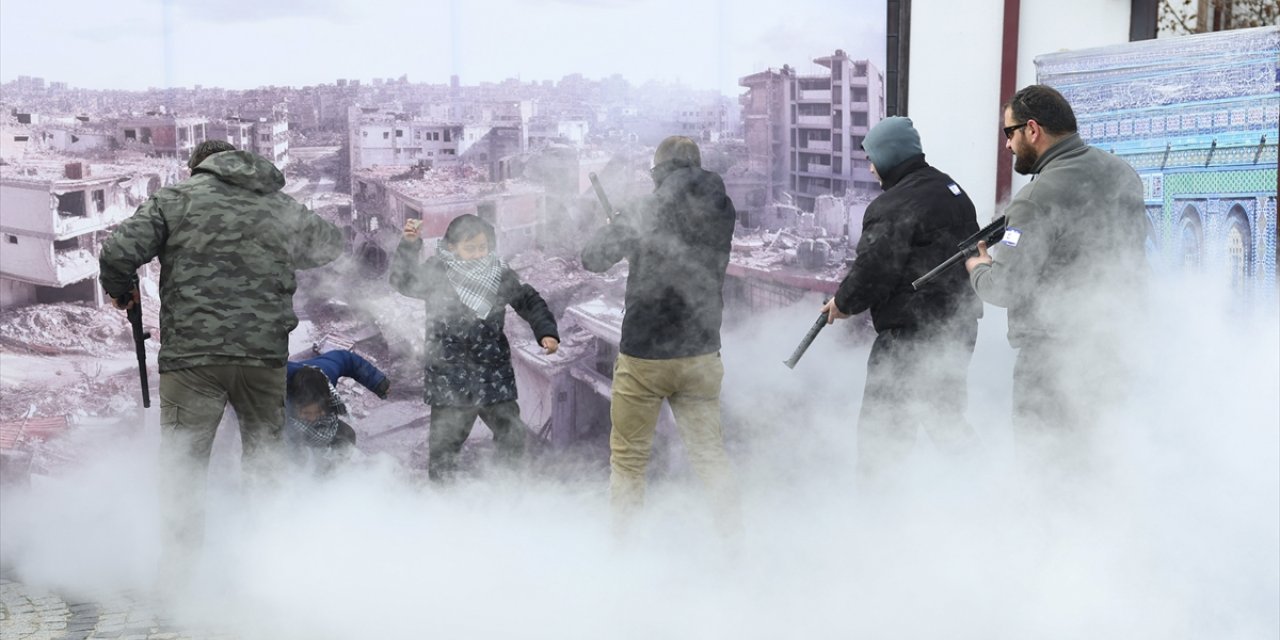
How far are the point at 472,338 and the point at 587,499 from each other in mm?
979

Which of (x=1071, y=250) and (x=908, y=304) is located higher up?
(x=1071, y=250)

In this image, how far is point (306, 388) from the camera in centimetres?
527

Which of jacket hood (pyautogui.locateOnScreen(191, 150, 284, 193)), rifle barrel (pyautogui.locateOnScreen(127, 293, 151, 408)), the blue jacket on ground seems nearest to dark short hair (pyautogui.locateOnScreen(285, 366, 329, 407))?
the blue jacket on ground

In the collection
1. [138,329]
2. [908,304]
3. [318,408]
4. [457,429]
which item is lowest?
[457,429]

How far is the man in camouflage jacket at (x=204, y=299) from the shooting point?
4.46 m

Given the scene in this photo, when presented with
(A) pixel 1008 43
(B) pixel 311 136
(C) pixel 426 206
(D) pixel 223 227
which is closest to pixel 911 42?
(A) pixel 1008 43

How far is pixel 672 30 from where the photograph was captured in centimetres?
615

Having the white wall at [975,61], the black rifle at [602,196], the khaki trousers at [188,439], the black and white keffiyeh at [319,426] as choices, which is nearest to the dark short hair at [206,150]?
the khaki trousers at [188,439]

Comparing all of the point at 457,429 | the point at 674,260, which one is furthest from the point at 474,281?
the point at 674,260

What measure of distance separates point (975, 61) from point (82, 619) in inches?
189

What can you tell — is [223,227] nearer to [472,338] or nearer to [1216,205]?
[472,338]

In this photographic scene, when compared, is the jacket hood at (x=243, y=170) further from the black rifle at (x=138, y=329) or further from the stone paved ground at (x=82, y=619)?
the stone paved ground at (x=82, y=619)

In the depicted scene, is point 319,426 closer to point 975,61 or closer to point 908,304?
point 908,304

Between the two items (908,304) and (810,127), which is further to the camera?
(810,127)
